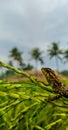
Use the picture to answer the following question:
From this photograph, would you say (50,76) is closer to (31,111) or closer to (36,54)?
(31,111)

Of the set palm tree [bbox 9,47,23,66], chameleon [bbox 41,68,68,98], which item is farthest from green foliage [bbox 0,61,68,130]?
palm tree [bbox 9,47,23,66]

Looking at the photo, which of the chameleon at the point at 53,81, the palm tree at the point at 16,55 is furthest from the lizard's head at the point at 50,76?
the palm tree at the point at 16,55

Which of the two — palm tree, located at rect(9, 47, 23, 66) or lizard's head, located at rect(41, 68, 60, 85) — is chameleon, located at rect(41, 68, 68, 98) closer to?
lizard's head, located at rect(41, 68, 60, 85)

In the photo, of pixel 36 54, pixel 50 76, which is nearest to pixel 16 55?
pixel 36 54

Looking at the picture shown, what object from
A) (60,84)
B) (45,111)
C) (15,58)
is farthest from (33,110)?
(15,58)

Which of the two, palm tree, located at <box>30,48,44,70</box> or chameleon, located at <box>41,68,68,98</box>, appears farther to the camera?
palm tree, located at <box>30,48,44,70</box>

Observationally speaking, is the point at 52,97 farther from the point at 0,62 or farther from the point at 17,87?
the point at 0,62

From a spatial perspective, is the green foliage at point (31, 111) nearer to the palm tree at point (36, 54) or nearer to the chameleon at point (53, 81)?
the chameleon at point (53, 81)

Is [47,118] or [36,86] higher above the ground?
[36,86]
